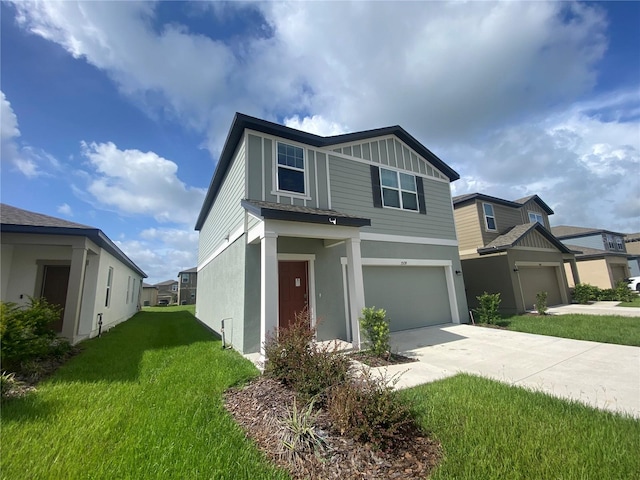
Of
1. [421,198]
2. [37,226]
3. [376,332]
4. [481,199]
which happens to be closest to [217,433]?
[376,332]

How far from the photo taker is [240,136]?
779cm

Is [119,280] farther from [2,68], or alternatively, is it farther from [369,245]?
[369,245]

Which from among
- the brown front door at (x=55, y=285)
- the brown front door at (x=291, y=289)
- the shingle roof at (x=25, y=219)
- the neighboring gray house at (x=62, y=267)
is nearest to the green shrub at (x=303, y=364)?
the brown front door at (x=291, y=289)

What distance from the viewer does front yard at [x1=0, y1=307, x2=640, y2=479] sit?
240 centimetres

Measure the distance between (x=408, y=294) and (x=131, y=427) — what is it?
27.6 feet

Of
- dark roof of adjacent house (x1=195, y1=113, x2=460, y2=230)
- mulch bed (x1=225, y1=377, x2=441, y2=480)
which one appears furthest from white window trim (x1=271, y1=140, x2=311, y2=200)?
mulch bed (x1=225, y1=377, x2=441, y2=480)

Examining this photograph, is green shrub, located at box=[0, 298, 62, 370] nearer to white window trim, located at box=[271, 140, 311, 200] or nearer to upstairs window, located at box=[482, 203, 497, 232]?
white window trim, located at box=[271, 140, 311, 200]

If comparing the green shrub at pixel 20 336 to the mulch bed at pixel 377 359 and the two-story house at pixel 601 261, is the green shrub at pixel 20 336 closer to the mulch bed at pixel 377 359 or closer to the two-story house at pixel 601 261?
the mulch bed at pixel 377 359

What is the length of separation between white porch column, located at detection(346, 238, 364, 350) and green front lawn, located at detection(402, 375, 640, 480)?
2.62 metres

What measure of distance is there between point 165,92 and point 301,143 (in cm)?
454

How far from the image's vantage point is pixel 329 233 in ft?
21.8

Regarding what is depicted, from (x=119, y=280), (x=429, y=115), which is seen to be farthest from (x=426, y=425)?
(x=119, y=280)

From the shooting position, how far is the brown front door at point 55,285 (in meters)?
9.34

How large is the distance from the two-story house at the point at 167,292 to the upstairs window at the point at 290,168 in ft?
176
